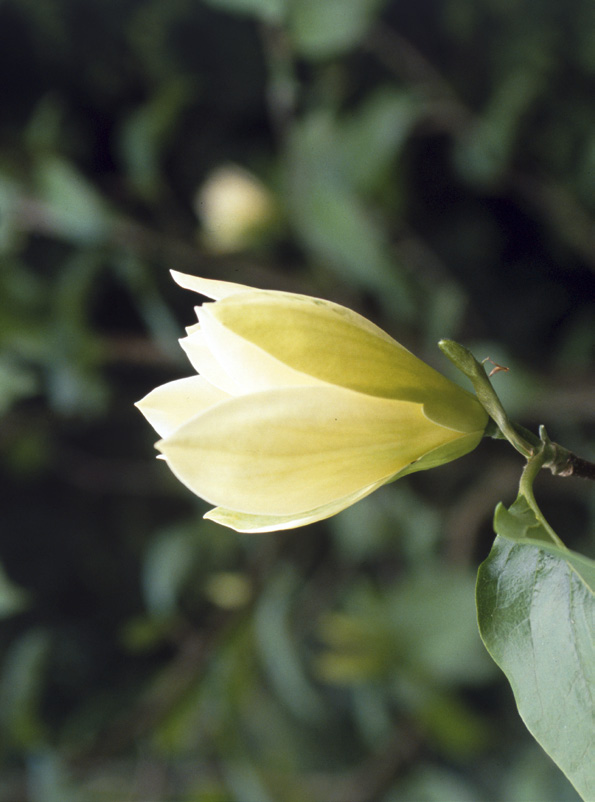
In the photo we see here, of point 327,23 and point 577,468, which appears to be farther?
point 327,23

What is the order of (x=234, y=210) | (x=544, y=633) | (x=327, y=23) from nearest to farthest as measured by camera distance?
(x=544, y=633), (x=327, y=23), (x=234, y=210)

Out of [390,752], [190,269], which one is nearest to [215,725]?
[390,752]

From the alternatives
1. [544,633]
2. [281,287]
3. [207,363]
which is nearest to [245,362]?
[207,363]

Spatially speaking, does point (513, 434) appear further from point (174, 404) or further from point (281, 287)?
point (281, 287)

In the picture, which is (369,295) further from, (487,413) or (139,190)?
(487,413)

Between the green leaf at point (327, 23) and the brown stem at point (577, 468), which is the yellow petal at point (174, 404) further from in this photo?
the green leaf at point (327, 23)

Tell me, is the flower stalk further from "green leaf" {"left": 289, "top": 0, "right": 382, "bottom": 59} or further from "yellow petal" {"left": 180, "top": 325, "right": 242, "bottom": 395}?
"green leaf" {"left": 289, "top": 0, "right": 382, "bottom": 59}
